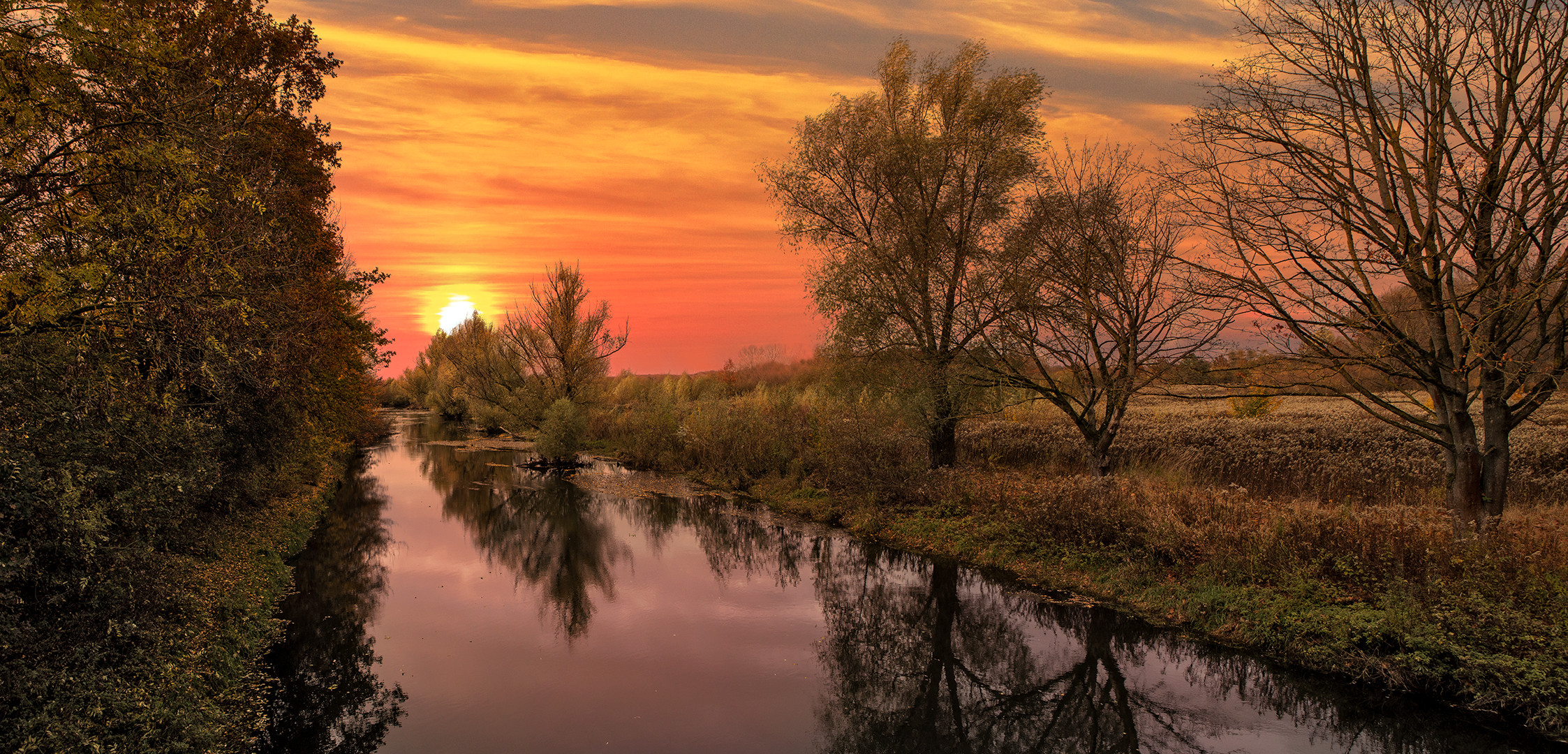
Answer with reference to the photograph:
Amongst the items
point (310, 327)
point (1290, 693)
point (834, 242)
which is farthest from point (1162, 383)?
point (310, 327)

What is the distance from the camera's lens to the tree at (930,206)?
1850cm

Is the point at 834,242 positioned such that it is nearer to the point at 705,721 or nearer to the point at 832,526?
the point at 832,526

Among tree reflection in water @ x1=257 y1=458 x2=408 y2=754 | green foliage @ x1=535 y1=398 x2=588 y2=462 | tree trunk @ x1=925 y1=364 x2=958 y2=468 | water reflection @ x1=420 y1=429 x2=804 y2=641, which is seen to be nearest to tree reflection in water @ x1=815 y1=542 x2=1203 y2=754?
water reflection @ x1=420 y1=429 x2=804 y2=641

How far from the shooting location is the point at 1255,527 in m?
10.8

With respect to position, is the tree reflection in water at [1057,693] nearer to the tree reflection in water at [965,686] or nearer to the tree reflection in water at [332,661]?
the tree reflection in water at [965,686]

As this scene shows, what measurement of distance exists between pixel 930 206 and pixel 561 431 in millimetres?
18906

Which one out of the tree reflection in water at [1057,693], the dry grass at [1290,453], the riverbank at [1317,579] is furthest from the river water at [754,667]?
the dry grass at [1290,453]

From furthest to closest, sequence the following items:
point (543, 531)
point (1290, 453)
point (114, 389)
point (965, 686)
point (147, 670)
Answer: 1. point (543, 531)
2. point (1290, 453)
3. point (965, 686)
4. point (114, 389)
5. point (147, 670)

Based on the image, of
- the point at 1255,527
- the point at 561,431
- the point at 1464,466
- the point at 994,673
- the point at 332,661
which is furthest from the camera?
the point at 561,431

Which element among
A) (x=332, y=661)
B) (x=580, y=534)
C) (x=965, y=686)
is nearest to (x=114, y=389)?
(x=332, y=661)

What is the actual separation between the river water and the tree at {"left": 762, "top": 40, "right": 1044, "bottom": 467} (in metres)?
5.32

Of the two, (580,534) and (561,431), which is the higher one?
(561,431)

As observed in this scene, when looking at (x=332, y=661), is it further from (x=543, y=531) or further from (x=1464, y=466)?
(x=1464, y=466)

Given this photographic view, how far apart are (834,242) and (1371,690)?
15.3 metres
